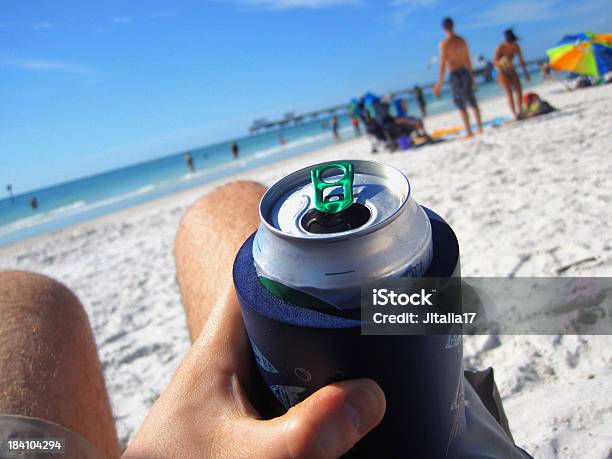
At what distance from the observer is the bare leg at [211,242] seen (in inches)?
54.9

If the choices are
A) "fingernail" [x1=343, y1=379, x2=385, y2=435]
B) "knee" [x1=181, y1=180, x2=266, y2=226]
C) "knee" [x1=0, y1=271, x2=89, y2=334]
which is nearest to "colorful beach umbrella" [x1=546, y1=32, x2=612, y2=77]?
"knee" [x1=181, y1=180, x2=266, y2=226]

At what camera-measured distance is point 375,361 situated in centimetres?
64

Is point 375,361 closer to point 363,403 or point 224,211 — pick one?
point 363,403

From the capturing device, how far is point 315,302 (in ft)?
2.12

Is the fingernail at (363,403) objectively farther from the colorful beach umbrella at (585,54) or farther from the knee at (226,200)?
the colorful beach umbrella at (585,54)

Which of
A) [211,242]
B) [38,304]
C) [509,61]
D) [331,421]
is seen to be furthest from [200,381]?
[509,61]

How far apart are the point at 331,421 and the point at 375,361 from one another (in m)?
0.11

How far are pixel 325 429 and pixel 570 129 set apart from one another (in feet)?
20.4

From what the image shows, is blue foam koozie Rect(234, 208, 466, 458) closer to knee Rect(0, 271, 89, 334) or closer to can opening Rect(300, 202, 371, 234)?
can opening Rect(300, 202, 371, 234)

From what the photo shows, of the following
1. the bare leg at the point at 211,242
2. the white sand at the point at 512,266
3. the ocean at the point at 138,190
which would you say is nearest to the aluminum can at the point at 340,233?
the bare leg at the point at 211,242

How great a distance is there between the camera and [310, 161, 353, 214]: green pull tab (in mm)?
697

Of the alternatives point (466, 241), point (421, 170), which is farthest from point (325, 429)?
point (421, 170)

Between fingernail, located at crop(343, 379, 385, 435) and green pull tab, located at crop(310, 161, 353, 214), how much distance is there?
0.27 metres

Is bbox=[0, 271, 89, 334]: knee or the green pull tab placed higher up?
the green pull tab
